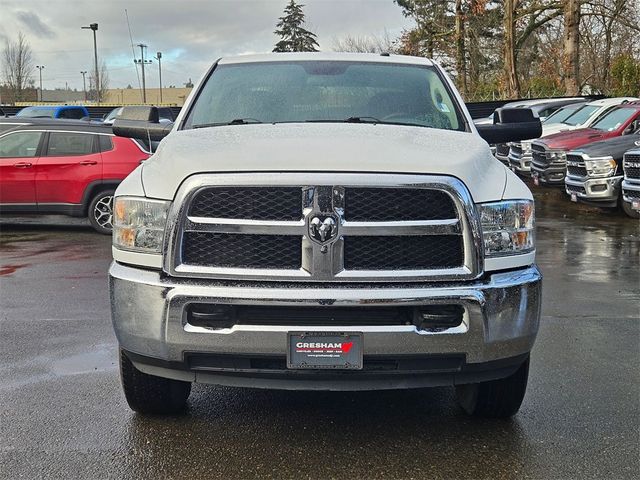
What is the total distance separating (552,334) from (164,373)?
3369 millimetres

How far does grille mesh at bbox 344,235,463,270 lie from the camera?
10.9 feet

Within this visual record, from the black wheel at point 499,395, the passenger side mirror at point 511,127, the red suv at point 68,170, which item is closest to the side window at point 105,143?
the red suv at point 68,170

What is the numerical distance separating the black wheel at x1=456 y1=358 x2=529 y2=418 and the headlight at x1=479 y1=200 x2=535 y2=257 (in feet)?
2.23

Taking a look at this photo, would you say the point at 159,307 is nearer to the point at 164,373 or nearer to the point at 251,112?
the point at 164,373

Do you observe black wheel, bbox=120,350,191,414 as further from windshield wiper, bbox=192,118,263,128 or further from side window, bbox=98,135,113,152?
side window, bbox=98,135,113,152

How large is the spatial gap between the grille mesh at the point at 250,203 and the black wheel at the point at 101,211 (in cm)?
814

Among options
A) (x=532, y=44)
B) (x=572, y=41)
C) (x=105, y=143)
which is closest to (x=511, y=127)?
(x=105, y=143)

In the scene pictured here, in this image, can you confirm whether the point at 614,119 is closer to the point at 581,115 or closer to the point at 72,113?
the point at 581,115

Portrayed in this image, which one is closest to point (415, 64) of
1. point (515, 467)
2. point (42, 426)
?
point (515, 467)

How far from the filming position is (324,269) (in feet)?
10.6

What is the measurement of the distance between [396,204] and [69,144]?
9031 millimetres

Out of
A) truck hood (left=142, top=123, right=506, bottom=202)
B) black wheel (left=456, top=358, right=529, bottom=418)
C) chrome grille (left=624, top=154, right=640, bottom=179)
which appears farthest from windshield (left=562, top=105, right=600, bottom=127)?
black wheel (left=456, top=358, right=529, bottom=418)

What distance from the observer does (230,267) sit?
3.29 metres

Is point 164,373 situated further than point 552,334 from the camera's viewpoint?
No
